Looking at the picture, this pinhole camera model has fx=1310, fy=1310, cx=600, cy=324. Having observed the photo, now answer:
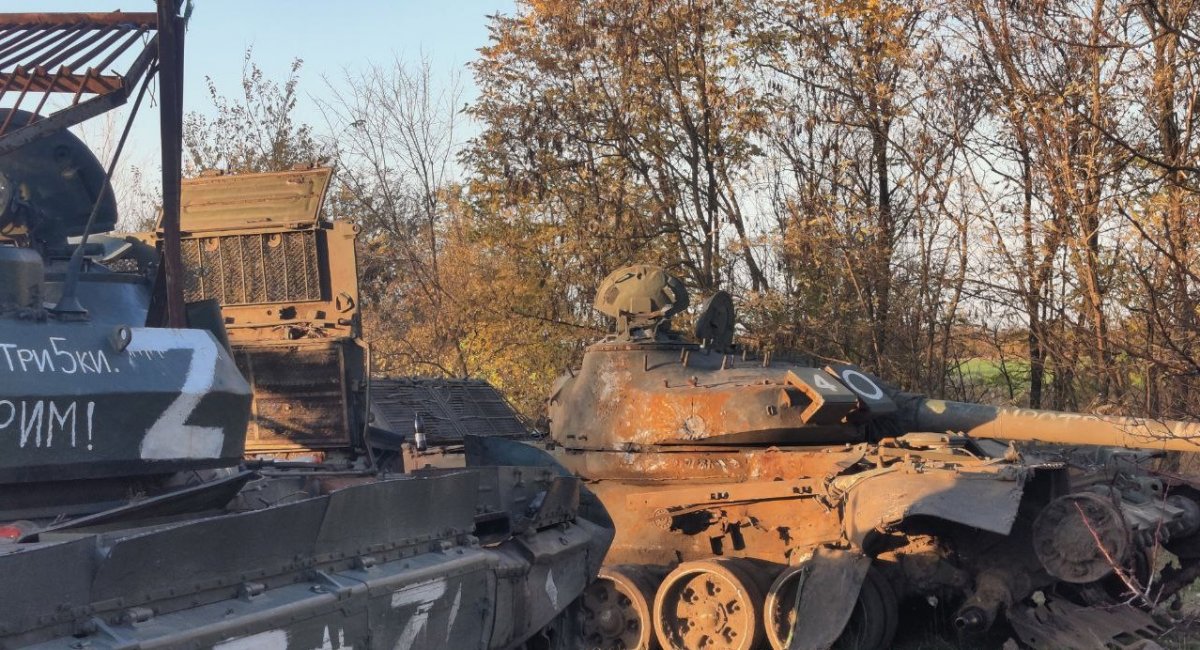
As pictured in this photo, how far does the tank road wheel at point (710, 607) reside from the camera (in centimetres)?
855

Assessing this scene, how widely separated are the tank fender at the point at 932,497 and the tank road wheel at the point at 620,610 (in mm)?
1542

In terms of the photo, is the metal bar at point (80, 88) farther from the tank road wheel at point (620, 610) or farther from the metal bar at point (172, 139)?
the tank road wheel at point (620, 610)

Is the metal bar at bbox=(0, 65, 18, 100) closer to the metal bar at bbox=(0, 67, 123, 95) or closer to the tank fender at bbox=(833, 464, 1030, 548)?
the metal bar at bbox=(0, 67, 123, 95)

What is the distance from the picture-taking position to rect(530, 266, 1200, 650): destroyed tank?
26.7ft

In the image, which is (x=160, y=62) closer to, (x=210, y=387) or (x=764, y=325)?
(x=210, y=387)

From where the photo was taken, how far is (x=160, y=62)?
5098 mm

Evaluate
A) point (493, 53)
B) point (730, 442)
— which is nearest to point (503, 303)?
point (493, 53)

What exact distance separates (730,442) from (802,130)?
331 inches

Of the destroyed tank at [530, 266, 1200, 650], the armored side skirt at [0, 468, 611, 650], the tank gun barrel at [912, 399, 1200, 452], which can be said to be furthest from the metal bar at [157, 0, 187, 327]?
the tank gun barrel at [912, 399, 1200, 452]

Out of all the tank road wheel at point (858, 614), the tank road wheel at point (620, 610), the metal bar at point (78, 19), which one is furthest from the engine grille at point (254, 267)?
the tank road wheel at point (858, 614)

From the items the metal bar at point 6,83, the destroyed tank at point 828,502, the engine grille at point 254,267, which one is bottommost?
the destroyed tank at point 828,502

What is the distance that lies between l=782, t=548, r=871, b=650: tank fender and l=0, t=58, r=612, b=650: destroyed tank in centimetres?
273

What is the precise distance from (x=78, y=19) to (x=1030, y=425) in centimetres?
717

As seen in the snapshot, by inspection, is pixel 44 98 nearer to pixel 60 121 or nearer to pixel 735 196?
pixel 60 121
